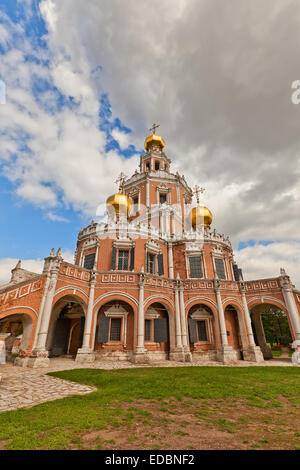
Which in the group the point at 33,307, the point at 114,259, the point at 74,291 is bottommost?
the point at 33,307

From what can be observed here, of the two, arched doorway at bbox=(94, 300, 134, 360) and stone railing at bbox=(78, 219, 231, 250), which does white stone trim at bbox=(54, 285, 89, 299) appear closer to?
arched doorway at bbox=(94, 300, 134, 360)

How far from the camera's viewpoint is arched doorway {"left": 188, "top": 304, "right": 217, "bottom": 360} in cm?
2002

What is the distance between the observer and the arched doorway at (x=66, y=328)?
1984cm

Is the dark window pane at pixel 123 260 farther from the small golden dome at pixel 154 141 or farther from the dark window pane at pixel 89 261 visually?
the small golden dome at pixel 154 141

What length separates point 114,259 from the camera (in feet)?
70.3

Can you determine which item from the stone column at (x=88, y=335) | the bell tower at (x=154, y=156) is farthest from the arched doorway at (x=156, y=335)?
the bell tower at (x=154, y=156)

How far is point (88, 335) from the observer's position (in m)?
16.9

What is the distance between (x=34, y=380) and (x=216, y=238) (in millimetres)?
21011

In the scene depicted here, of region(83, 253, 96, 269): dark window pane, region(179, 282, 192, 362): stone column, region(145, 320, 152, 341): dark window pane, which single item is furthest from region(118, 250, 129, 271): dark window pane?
region(179, 282, 192, 362): stone column

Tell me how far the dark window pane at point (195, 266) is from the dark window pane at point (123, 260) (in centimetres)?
698

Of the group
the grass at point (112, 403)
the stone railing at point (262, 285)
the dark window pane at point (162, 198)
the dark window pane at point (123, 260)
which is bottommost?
the grass at point (112, 403)

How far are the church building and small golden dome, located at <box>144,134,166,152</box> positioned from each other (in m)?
14.1

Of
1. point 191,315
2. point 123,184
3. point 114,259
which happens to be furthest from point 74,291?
point 123,184
